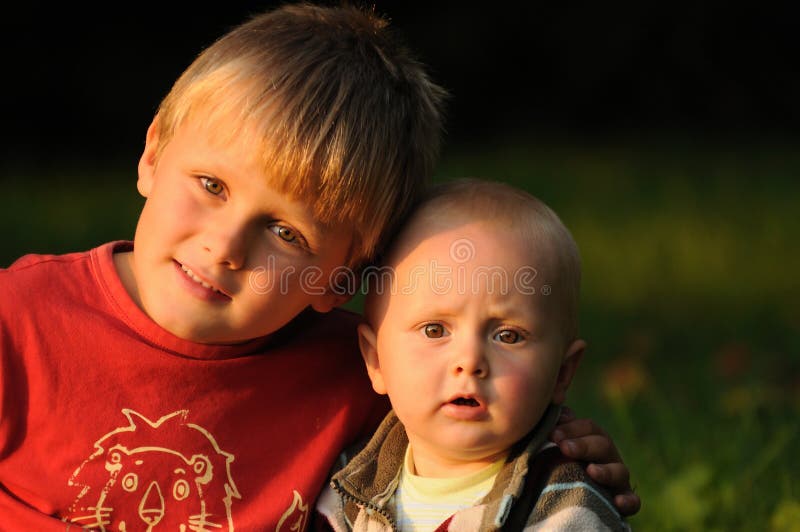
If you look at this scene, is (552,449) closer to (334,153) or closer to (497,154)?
(334,153)

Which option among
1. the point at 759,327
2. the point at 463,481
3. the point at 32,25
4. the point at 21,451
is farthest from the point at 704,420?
the point at 32,25

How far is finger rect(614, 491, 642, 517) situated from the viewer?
2.28 m

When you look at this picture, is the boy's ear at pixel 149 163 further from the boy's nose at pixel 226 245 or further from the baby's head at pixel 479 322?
the baby's head at pixel 479 322

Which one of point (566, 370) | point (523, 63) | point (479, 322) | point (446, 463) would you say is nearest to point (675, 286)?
point (566, 370)

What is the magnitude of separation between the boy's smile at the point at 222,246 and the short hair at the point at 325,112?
39mm

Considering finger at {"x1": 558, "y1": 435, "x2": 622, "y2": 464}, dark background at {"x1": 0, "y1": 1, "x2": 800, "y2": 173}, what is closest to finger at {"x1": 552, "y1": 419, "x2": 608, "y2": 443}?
finger at {"x1": 558, "y1": 435, "x2": 622, "y2": 464}

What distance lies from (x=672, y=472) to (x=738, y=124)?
7.13m

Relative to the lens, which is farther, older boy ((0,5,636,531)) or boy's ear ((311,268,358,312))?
boy's ear ((311,268,358,312))

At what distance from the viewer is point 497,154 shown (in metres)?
8.96

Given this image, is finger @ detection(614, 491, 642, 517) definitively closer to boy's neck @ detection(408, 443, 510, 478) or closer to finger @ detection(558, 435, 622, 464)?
finger @ detection(558, 435, 622, 464)

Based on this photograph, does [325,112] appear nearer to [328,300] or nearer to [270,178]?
[270,178]

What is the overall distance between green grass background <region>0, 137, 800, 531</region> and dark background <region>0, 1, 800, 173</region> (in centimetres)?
92

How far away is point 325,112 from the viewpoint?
232 centimetres

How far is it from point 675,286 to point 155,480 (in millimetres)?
3791
